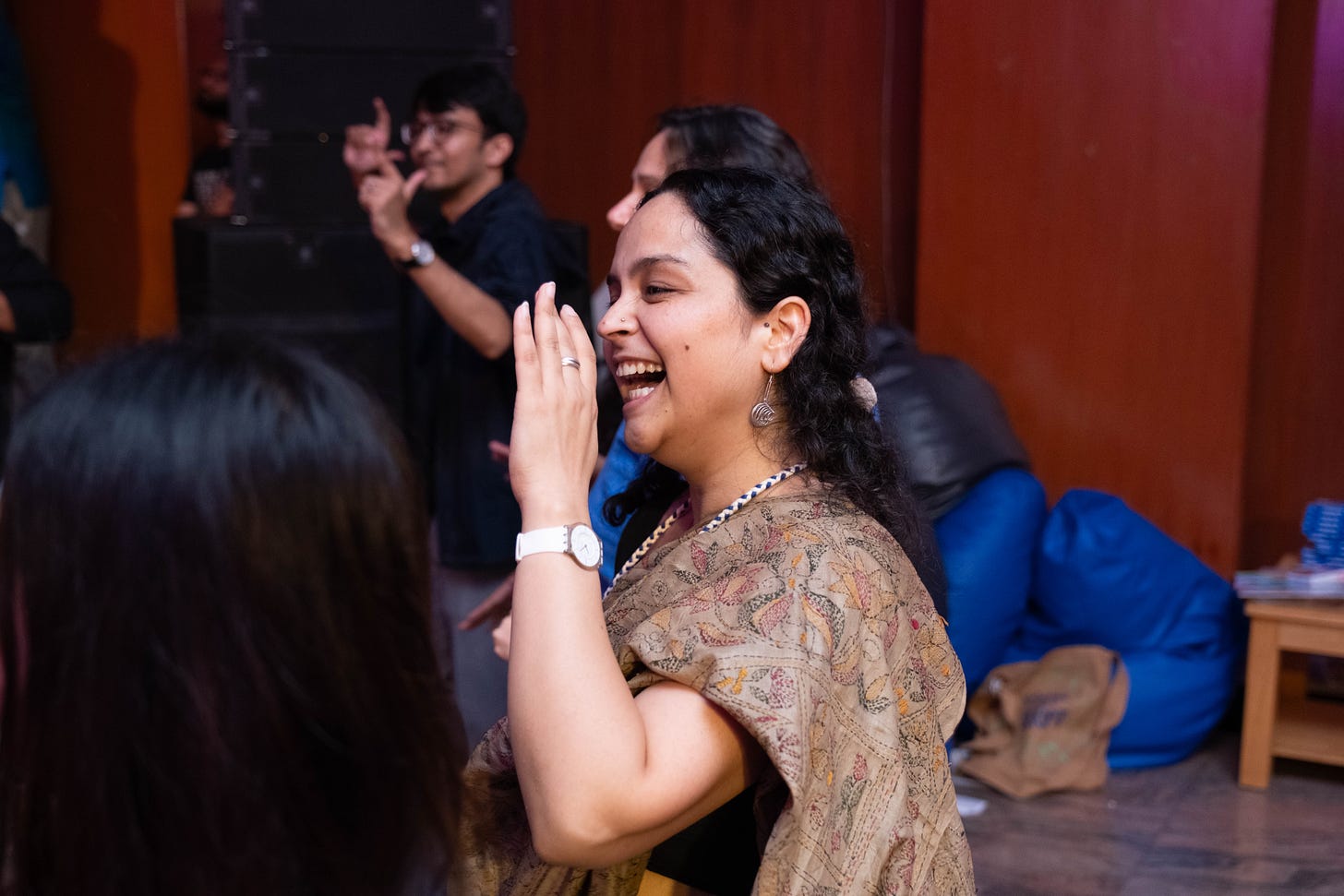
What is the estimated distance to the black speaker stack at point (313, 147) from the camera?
359 cm

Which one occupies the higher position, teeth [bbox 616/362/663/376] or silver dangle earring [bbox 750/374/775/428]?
teeth [bbox 616/362/663/376]

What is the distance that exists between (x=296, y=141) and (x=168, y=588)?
3108mm

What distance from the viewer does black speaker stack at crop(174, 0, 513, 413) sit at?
11.8 feet

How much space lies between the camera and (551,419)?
1.22 m

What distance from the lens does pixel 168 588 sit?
766 millimetres

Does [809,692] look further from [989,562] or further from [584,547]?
[989,562]

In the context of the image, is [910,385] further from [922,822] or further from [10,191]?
[10,191]

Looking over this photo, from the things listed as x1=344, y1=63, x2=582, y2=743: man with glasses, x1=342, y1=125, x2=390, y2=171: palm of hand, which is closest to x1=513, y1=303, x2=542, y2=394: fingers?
x1=344, y1=63, x2=582, y2=743: man with glasses

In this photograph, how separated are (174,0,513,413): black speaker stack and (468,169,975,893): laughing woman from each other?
88.5 inches

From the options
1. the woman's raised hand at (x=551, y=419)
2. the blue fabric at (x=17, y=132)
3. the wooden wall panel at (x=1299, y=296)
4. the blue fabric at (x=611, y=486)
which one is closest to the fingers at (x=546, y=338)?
the woman's raised hand at (x=551, y=419)

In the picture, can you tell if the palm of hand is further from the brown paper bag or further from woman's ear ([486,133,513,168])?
the brown paper bag

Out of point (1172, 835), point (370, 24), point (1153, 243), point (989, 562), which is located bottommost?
point (1172, 835)

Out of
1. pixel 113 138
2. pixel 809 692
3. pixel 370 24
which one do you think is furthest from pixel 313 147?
pixel 809 692

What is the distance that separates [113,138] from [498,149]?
2.27 meters
